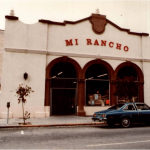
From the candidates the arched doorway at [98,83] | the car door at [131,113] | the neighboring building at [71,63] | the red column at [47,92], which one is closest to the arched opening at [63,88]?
the neighboring building at [71,63]

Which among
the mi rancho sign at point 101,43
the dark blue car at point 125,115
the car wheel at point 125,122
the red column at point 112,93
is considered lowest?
the car wheel at point 125,122

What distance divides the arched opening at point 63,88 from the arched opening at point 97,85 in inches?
46.1

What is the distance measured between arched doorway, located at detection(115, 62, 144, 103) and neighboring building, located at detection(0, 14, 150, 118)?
0.09 m

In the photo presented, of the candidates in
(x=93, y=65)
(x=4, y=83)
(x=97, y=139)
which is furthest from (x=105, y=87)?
(x=97, y=139)

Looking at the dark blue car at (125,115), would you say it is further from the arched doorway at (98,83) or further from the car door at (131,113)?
the arched doorway at (98,83)

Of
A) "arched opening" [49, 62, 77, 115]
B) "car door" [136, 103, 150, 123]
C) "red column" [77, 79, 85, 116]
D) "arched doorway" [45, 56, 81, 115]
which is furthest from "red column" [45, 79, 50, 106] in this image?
"car door" [136, 103, 150, 123]

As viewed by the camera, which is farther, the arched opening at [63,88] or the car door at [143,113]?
the arched opening at [63,88]

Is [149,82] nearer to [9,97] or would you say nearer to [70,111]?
[70,111]

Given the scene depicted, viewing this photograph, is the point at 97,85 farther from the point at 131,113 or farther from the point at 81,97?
the point at 131,113

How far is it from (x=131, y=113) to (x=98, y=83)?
257 inches

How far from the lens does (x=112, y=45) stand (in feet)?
62.0

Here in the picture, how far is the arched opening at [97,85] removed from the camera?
59.5 ft

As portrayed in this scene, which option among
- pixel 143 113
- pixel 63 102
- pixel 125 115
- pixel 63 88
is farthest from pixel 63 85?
pixel 143 113

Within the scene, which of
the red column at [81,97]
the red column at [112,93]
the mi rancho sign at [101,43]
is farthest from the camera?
the red column at [112,93]
